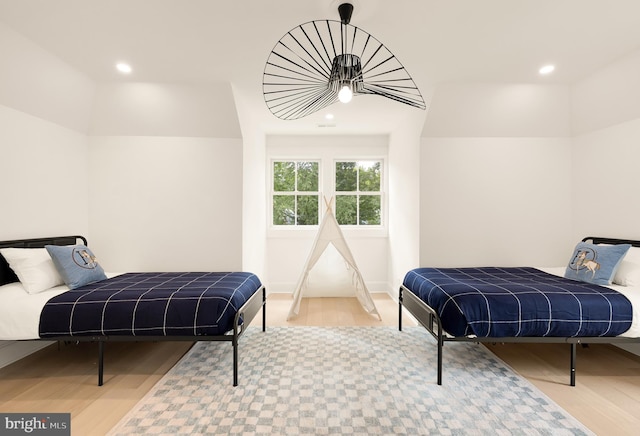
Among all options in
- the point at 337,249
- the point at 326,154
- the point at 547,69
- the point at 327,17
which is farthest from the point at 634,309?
the point at 326,154

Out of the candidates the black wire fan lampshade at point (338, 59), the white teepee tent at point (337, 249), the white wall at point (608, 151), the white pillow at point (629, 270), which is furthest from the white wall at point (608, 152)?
the white teepee tent at point (337, 249)

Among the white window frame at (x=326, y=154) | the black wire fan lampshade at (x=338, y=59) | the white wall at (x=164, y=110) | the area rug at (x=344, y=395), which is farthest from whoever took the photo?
the white window frame at (x=326, y=154)

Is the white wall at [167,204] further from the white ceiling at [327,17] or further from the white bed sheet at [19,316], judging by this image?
the white bed sheet at [19,316]

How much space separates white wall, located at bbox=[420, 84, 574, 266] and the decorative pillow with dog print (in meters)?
0.83

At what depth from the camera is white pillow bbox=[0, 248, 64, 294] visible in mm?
2621

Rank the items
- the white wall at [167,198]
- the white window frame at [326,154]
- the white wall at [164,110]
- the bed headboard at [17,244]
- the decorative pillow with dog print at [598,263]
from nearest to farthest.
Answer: the bed headboard at [17,244] → the decorative pillow with dog print at [598,263] → the white wall at [164,110] → the white wall at [167,198] → the white window frame at [326,154]

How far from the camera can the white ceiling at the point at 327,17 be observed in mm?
2184

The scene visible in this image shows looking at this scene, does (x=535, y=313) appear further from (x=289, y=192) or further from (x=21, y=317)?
(x=289, y=192)

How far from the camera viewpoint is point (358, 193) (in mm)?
5617

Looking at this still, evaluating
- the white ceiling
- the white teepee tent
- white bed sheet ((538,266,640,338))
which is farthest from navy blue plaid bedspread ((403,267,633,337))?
the white ceiling

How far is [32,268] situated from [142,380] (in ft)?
3.99

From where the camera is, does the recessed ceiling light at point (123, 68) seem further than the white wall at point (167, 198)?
No

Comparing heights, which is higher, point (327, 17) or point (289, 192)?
point (327, 17)

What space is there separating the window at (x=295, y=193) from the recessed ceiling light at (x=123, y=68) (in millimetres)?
2684
